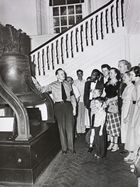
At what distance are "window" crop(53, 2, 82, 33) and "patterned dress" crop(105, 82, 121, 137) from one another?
5184 millimetres

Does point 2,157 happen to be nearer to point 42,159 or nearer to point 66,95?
point 42,159

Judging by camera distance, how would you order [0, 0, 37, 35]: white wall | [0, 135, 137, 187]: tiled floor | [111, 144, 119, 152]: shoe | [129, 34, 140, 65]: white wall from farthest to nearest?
[0, 0, 37, 35]: white wall, [129, 34, 140, 65]: white wall, [111, 144, 119, 152]: shoe, [0, 135, 137, 187]: tiled floor

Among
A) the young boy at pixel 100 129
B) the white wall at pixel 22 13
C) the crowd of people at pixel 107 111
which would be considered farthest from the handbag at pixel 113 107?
the white wall at pixel 22 13

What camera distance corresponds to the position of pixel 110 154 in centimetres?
483

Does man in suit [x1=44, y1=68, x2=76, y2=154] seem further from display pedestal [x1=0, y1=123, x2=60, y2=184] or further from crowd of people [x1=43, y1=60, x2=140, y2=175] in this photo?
display pedestal [x1=0, y1=123, x2=60, y2=184]

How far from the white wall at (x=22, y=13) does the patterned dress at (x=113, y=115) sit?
4853mm

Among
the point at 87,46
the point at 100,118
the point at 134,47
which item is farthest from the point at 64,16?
the point at 100,118

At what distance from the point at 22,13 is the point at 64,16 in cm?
149

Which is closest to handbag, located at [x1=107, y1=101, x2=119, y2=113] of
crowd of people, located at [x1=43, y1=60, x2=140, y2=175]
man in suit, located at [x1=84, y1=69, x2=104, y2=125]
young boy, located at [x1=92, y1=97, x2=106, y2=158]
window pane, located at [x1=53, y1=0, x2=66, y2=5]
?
crowd of people, located at [x1=43, y1=60, x2=140, y2=175]

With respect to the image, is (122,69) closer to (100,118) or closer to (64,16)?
(100,118)

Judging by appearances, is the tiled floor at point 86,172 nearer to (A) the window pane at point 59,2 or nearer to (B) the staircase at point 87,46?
(B) the staircase at point 87,46

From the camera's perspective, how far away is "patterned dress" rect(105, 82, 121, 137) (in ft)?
15.8

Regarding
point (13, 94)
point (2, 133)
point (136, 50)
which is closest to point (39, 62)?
point (136, 50)

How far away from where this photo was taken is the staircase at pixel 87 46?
7.73m
